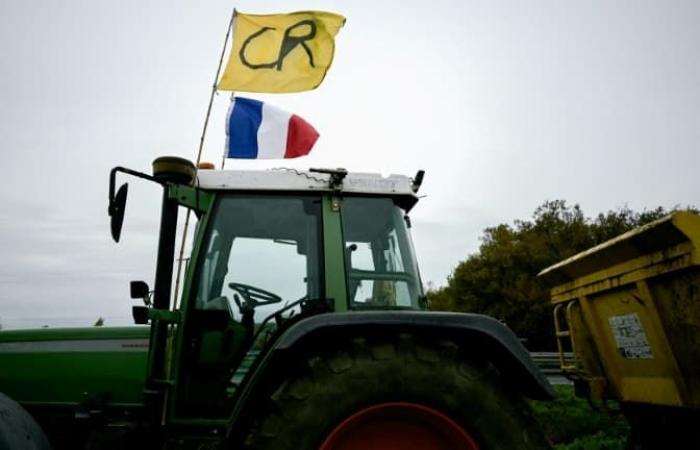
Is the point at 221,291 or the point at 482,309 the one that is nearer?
the point at 221,291

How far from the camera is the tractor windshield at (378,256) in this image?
109 inches

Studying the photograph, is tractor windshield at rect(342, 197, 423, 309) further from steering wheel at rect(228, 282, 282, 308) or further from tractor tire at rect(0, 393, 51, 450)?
tractor tire at rect(0, 393, 51, 450)

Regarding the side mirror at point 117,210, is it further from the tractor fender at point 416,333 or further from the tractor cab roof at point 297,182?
the tractor fender at point 416,333

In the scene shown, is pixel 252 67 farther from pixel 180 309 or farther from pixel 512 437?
pixel 512 437

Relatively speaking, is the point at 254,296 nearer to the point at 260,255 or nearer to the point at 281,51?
the point at 260,255

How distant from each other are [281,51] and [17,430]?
13.6 feet

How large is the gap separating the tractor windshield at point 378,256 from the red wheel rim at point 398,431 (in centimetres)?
69

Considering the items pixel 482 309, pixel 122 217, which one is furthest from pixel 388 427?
pixel 482 309

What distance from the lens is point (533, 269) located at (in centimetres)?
3116

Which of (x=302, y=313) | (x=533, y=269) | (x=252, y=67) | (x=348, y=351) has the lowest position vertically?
(x=348, y=351)

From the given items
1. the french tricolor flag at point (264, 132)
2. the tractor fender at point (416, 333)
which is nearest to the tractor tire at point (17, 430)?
the tractor fender at point (416, 333)

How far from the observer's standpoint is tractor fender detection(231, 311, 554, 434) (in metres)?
2.19

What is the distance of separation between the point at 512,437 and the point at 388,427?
50 cm

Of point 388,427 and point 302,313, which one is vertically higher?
point 302,313
